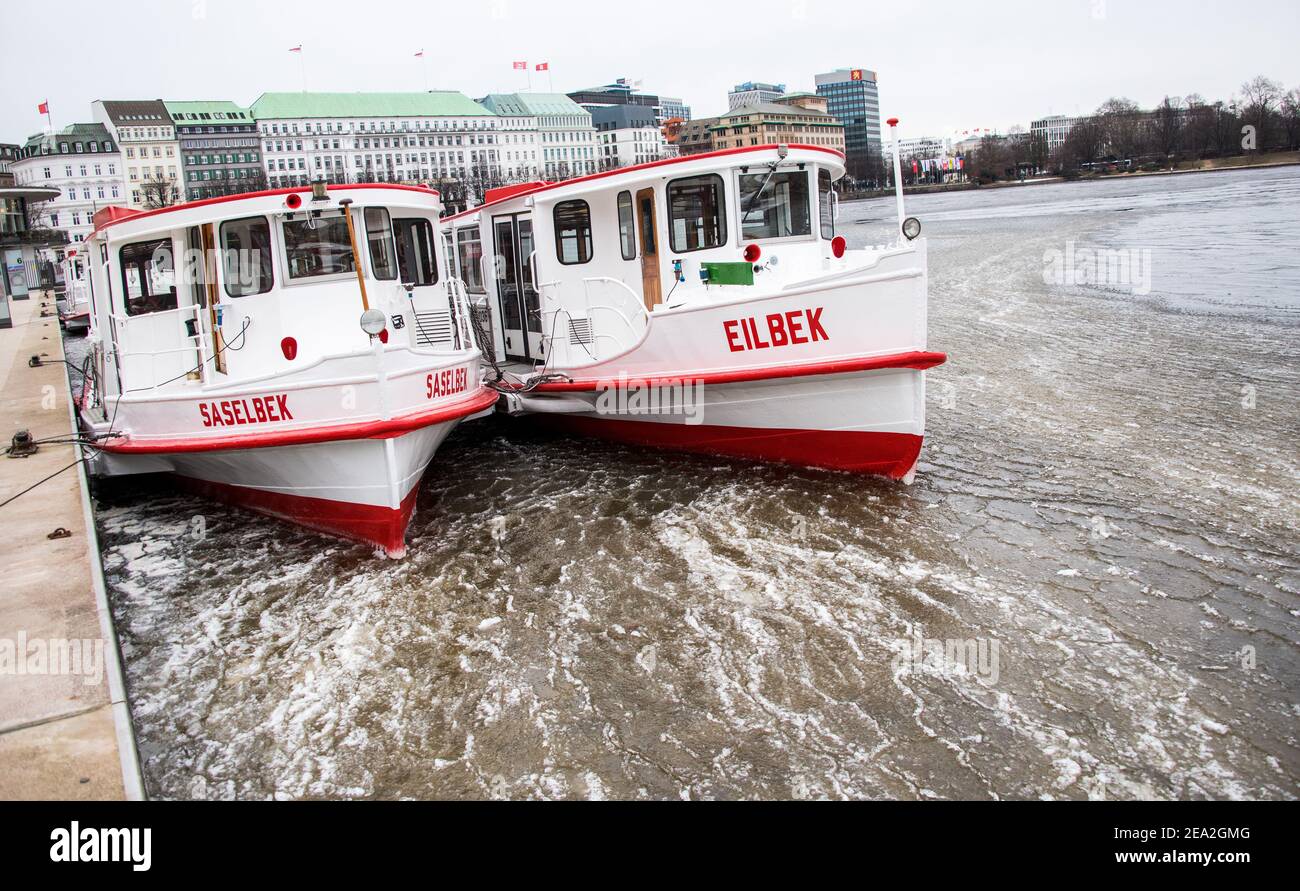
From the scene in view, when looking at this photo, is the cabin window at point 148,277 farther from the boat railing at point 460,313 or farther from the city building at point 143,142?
the city building at point 143,142

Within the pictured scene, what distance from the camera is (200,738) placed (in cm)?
658

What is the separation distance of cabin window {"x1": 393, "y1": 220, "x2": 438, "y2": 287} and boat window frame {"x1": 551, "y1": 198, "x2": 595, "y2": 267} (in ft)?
6.29

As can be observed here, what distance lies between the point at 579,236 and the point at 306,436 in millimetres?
5074

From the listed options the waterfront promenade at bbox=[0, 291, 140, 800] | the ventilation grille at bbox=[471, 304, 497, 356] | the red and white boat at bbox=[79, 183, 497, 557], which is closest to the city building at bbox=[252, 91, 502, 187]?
the ventilation grille at bbox=[471, 304, 497, 356]

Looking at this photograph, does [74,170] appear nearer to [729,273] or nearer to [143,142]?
[143,142]

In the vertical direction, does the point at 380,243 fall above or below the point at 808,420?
above

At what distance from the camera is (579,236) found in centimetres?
1316

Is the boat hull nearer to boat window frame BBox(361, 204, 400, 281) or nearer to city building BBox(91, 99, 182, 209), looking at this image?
boat window frame BBox(361, 204, 400, 281)

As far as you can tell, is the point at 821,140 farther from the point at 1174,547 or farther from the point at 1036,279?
the point at 1174,547

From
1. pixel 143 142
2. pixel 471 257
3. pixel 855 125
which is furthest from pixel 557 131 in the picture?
pixel 471 257

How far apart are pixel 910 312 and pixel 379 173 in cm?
15241

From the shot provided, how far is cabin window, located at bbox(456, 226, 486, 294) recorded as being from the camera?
52.0ft

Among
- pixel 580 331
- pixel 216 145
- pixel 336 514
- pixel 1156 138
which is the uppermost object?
pixel 216 145
